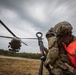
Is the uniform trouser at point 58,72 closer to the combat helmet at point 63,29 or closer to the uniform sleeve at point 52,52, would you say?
the uniform sleeve at point 52,52

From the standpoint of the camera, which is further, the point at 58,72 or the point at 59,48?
the point at 59,48

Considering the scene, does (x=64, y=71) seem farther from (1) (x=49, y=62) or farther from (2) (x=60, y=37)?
(2) (x=60, y=37)

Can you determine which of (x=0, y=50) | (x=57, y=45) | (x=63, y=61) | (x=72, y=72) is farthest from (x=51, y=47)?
(x=0, y=50)

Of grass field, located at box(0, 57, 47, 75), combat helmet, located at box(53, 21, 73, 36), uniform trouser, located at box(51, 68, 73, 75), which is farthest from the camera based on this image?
grass field, located at box(0, 57, 47, 75)

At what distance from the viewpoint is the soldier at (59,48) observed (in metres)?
3.94

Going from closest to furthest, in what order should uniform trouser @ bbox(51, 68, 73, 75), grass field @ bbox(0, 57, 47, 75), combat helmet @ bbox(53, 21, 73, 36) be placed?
1. uniform trouser @ bbox(51, 68, 73, 75)
2. combat helmet @ bbox(53, 21, 73, 36)
3. grass field @ bbox(0, 57, 47, 75)

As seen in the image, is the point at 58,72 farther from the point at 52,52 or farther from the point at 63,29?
the point at 63,29

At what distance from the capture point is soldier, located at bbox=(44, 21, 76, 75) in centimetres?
394

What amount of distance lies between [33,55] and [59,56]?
1107 inches

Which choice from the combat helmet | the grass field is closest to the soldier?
the combat helmet

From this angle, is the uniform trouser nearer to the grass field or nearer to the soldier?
the soldier

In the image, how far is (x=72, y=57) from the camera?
393cm

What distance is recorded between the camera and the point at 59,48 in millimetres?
4250

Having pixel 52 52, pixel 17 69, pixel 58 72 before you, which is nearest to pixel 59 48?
pixel 52 52
